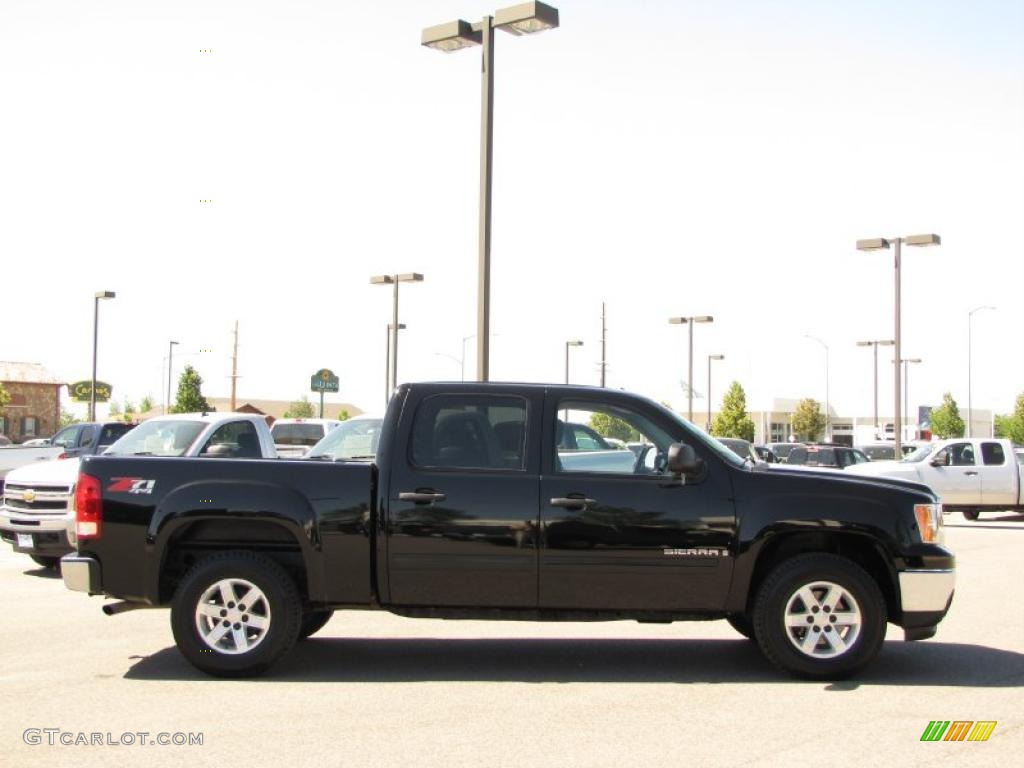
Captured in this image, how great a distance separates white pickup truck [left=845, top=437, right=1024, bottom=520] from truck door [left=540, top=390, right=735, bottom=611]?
66.2 feet

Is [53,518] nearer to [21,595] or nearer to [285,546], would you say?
[21,595]

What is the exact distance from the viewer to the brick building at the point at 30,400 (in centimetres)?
9169

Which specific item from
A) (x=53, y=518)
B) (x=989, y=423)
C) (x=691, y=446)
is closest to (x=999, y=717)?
(x=691, y=446)

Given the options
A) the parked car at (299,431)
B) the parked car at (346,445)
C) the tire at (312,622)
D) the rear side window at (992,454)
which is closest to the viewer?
the tire at (312,622)

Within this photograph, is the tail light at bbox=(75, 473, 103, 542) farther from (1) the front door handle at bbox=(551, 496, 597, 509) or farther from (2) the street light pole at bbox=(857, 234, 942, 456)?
(2) the street light pole at bbox=(857, 234, 942, 456)

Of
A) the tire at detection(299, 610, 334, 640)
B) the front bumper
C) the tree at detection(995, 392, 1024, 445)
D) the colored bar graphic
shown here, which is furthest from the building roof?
the colored bar graphic

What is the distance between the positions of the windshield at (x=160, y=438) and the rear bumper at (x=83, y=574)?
20.4ft

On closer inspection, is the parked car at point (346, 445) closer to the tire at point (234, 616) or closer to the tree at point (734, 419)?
the tire at point (234, 616)

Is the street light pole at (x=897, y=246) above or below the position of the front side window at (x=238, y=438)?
above

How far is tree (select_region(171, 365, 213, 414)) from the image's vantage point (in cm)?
7131

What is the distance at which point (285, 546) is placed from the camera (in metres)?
8.50

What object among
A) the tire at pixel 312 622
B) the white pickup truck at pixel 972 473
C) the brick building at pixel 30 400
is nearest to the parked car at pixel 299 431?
the white pickup truck at pixel 972 473

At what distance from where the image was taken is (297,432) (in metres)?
28.2

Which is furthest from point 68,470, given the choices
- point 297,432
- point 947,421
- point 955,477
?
point 947,421
